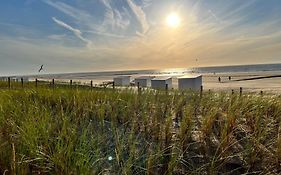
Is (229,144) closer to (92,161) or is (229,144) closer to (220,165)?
(220,165)

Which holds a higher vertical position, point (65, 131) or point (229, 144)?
point (65, 131)

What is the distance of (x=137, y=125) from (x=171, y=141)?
39.9 inches

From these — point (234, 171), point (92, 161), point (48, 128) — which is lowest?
point (234, 171)

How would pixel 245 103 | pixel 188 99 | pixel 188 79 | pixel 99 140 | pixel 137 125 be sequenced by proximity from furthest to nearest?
pixel 188 79
pixel 188 99
pixel 245 103
pixel 137 125
pixel 99 140

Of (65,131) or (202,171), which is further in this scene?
(65,131)

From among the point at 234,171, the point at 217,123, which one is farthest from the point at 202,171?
the point at 217,123

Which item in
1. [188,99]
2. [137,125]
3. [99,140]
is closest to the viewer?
[99,140]

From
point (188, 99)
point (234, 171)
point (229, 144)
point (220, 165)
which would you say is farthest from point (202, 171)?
point (188, 99)

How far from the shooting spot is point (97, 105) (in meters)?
6.52

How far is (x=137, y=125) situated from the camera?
5207mm

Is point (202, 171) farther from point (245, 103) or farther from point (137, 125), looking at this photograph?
point (245, 103)

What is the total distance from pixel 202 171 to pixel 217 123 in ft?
6.12

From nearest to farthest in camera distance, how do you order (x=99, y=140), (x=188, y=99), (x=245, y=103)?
(x=99, y=140)
(x=245, y=103)
(x=188, y=99)

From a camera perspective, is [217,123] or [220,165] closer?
[220,165]
